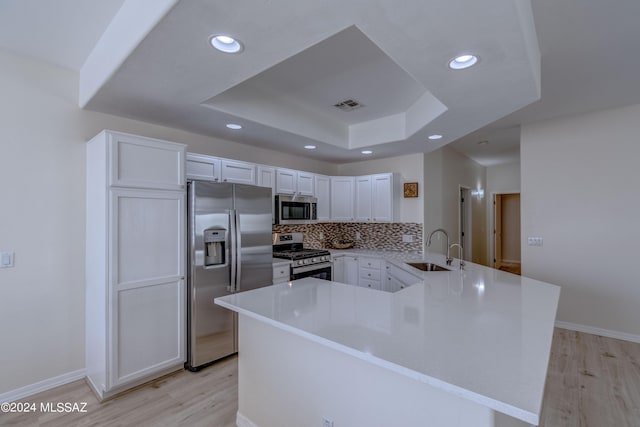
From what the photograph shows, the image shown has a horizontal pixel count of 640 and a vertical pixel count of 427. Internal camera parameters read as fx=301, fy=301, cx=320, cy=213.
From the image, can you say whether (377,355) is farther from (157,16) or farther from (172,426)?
(157,16)

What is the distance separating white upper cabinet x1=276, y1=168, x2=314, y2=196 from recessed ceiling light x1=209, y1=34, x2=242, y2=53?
7.77 feet

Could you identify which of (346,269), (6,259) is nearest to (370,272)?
(346,269)

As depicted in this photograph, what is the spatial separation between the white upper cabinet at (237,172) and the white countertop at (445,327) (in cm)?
176

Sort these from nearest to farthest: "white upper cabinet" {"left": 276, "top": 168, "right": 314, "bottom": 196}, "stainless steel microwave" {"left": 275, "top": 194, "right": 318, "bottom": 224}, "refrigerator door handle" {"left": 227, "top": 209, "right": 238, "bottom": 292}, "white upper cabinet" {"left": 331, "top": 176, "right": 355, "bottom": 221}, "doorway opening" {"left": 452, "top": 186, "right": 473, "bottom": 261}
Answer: "refrigerator door handle" {"left": 227, "top": 209, "right": 238, "bottom": 292} → "stainless steel microwave" {"left": 275, "top": 194, "right": 318, "bottom": 224} → "white upper cabinet" {"left": 276, "top": 168, "right": 314, "bottom": 196} → "white upper cabinet" {"left": 331, "top": 176, "right": 355, "bottom": 221} → "doorway opening" {"left": 452, "top": 186, "right": 473, "bottom": 261}

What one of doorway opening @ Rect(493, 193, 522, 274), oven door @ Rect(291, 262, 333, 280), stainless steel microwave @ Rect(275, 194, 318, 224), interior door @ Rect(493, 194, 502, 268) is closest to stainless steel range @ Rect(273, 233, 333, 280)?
oven door @ Rect(291, 262, 333, 280)

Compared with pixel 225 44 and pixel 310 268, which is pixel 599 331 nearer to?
pixel 310 268

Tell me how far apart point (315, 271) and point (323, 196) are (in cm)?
132

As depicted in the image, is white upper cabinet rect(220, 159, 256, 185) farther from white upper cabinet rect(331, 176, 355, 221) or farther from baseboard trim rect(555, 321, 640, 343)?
baseboard trim rect(555, 321, 640, 343)

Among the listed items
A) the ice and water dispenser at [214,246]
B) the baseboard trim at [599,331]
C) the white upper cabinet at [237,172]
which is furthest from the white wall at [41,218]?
the baseboard trim at [599,331]

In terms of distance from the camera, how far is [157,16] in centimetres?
158

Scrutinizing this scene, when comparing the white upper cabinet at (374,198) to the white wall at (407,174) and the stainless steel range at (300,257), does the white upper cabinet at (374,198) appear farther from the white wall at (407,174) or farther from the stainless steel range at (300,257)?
the stainless steel range at (300,257)

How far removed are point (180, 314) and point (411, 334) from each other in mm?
2284

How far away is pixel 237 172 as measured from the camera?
3717mm

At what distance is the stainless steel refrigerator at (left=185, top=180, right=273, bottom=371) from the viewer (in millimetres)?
2900
